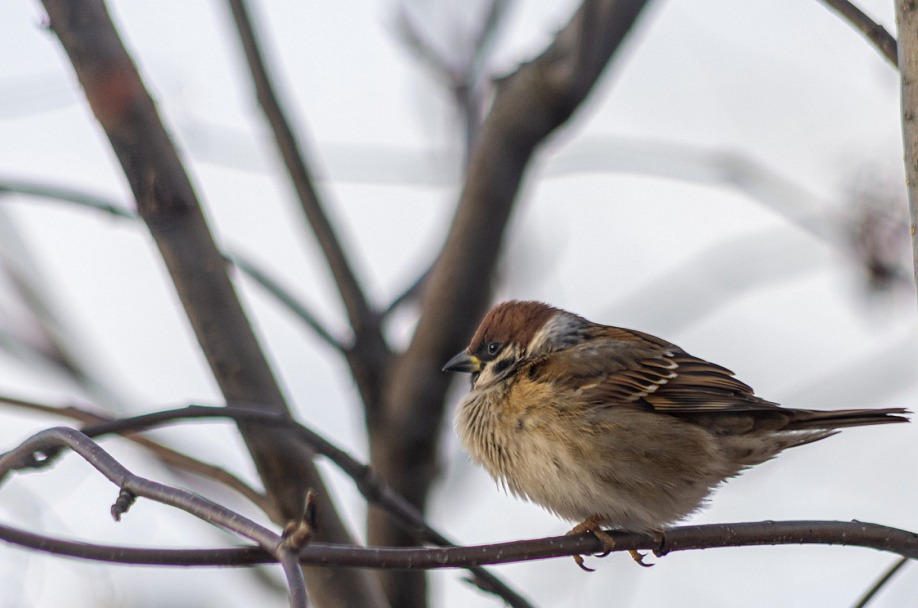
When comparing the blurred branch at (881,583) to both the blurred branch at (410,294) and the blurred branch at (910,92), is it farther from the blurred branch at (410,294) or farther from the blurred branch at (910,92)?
the blurred branch at (410,294)

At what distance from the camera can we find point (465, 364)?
399 cm

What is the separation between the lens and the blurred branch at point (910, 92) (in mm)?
1959

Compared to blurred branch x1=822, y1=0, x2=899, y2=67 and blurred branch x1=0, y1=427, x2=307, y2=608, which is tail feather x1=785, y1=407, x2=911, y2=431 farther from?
blurred branch x1=0, y1=427, x2=307, y2=608

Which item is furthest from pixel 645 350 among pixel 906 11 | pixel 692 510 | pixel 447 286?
pixel 906 11

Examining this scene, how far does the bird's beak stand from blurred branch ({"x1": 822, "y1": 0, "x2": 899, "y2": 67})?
2077 millimetres

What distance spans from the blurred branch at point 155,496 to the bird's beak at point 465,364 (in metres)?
2.09

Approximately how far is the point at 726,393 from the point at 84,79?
2455 millimetres

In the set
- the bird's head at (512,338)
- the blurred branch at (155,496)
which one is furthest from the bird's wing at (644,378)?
the blurred branch at (155,496)

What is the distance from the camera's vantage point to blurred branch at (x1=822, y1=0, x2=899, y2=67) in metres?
2.25

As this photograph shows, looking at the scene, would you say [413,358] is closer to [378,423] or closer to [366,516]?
[378,423]

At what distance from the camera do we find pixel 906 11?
6.46ft

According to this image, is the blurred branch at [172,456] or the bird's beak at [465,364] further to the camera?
the bird's beak at [465,364]

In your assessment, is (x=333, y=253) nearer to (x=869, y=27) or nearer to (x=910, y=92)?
(x=869, y=27)

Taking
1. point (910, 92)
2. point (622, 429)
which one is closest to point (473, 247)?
point (622, 429)
